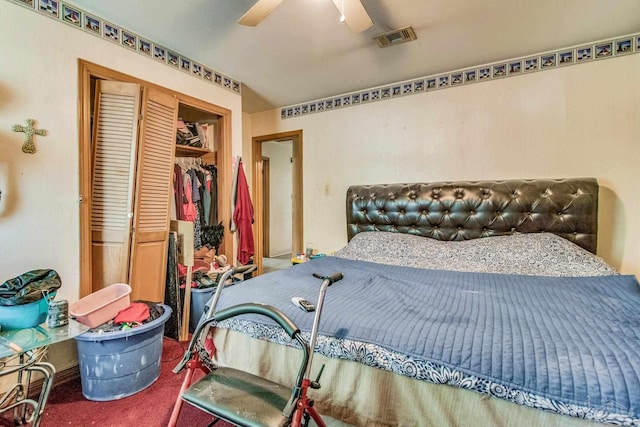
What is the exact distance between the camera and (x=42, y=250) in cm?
186

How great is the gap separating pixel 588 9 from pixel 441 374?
247cm

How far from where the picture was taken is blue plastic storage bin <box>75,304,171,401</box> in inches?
67.9

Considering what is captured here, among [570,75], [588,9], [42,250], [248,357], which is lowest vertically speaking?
[248,357]

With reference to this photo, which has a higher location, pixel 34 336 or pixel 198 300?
pixel 34 336

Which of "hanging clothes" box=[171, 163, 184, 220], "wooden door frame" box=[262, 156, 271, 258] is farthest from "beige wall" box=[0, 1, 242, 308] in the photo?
"wooden door frame" box=[262, 156, 271, 258]

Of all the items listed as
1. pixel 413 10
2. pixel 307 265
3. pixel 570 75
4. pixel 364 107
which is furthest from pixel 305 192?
pixel 570 75

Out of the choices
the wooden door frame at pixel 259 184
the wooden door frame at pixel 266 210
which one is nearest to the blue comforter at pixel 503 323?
the wooden door frame at pixel 259 184

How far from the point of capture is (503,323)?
1.14m

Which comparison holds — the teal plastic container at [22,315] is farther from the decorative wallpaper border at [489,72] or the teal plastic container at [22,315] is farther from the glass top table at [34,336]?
the decorative wallpaper border at [489,72]

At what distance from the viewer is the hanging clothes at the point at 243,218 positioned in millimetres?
3207

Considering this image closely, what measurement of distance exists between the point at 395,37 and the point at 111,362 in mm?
2865

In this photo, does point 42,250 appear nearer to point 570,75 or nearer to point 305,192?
point 305,192

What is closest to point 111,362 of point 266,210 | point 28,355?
point 28,355

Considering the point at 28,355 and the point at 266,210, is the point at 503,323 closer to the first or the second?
the point at 28,355
